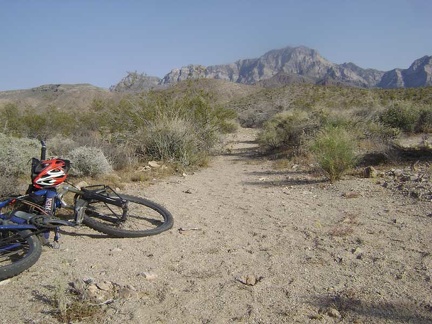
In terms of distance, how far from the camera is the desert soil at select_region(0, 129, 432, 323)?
279cm

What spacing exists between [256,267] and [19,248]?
2.25 meters

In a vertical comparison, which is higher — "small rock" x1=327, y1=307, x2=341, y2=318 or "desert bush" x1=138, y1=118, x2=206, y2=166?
"desert bush" x1=138, y1=118, x2=206, y2=166

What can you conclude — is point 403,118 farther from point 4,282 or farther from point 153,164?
point 4,282

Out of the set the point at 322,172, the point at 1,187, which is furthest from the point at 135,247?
the point at 322,172

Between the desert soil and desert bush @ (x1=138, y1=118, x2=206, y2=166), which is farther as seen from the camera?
desert bush @ (x1=138, y1=118, x2=206, y2=166)

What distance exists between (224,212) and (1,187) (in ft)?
10.7

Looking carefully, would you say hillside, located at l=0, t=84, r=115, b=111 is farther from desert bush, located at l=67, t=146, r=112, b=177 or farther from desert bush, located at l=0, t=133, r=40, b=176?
desert bush, located at l=67, t=146, r=112, b=177

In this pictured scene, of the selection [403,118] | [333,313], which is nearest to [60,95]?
[403,118]

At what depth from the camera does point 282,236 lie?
4.44 m

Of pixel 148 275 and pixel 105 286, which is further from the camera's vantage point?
pixel 148 275

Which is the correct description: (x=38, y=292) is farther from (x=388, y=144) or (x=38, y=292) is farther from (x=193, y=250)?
(x=388, y=144)

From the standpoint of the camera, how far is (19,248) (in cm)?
349

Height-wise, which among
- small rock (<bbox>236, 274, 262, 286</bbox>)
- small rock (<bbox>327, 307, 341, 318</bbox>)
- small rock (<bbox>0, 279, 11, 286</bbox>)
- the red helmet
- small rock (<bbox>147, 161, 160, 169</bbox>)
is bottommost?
small rock (<bbox>327, 307, 341, 318</bbox>)

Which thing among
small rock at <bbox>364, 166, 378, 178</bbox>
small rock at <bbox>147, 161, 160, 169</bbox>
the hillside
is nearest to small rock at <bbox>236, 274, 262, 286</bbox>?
small rock at <bbox>364, 166, 378, 178</bbox>
